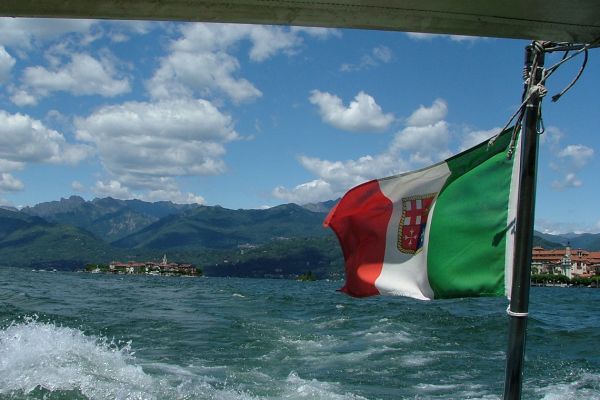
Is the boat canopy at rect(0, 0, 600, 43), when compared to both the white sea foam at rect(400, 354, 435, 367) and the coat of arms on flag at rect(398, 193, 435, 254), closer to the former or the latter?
the coat of arms on flag at rect(398, 193, 435, 254)

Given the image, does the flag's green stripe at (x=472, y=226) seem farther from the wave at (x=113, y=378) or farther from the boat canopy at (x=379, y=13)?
the wave at (x=113, y=378)

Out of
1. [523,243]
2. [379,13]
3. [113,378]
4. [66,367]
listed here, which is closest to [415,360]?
[113,378]

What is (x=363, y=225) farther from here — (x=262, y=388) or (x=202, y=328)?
(x=202, y=328)

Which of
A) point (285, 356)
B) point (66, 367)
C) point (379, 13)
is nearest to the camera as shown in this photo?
point (379, 13)

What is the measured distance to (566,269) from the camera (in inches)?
6363

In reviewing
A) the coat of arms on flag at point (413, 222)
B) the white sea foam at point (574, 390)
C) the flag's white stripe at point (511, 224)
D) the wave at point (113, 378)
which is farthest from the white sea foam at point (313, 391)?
the flag's white stripe at point (511, 224)

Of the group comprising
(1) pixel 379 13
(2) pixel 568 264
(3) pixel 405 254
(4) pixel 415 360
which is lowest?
(4) pixel 415 360

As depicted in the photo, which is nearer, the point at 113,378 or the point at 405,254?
the point at 405,254

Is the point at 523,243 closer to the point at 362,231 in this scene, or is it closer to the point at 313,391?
the point at 362,231

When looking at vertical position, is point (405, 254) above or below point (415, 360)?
above

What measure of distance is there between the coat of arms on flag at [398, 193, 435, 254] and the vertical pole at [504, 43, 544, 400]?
1.13m

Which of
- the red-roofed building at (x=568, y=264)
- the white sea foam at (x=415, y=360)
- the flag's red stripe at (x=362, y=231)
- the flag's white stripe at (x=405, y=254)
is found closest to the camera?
the flag's white stripe at (x=405, y=254)

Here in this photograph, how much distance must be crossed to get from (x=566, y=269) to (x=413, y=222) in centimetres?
16768

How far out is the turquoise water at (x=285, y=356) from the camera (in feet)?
41.8
